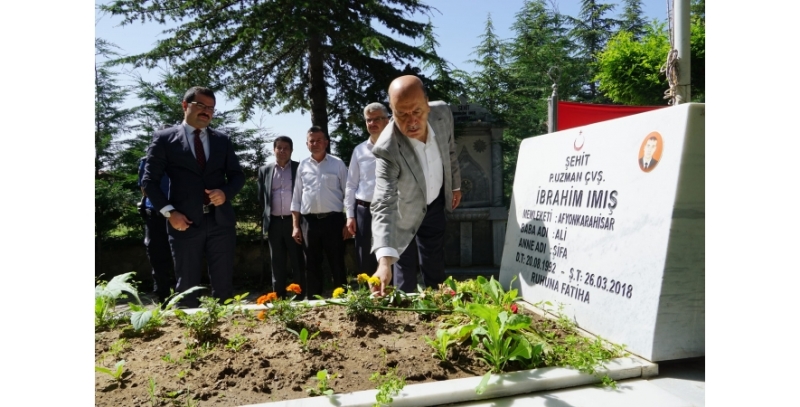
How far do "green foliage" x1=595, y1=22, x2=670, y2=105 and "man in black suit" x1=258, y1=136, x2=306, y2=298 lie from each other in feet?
22.4

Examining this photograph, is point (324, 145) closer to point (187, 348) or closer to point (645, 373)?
point (187, 348)

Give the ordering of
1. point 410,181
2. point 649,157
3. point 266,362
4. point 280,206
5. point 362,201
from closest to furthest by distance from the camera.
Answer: point 266,362 → point 649,157 → point 410,181 → point 362,201 → point 280,206

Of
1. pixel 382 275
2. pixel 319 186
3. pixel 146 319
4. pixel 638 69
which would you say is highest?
pixel 638 69

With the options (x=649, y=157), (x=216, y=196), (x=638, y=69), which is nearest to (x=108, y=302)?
(x=216, y=196)

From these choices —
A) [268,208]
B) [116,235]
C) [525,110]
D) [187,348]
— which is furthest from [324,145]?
[525,110]

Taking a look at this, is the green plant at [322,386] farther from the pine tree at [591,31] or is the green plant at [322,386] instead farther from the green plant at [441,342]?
the pine tree at [591,31]

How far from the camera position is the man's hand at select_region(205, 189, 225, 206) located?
337cm

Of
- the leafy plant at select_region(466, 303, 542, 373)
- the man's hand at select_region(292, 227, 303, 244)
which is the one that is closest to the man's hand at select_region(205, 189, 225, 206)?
the man's hand at select_region(292, 227, 303, 244)

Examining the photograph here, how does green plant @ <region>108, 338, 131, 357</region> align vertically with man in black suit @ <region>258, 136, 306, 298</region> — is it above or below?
below

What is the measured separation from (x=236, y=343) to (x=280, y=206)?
11.1 feet

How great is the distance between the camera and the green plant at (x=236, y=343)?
1.96 meters

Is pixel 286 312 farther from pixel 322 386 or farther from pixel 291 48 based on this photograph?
pixel 291 48

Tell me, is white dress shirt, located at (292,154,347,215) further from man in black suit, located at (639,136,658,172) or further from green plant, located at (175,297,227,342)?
man in black suit, located at (639,136,658,172)

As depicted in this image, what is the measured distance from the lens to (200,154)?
3467 millimetres
